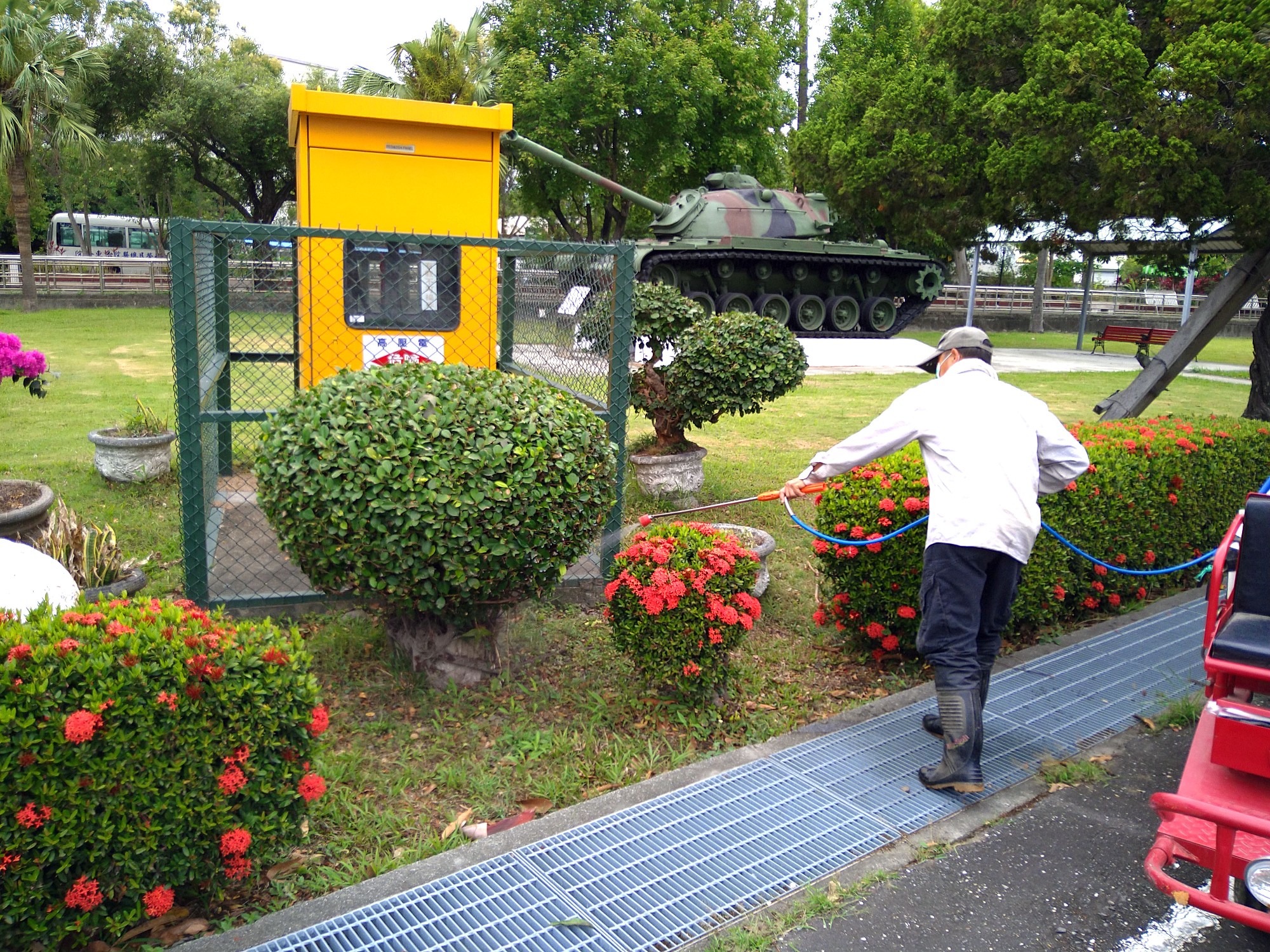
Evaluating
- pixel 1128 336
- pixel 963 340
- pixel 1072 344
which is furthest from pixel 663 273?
pixel 963 340

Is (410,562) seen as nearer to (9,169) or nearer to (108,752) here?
Answer: (108,752)

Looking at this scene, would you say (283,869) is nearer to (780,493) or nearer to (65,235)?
(780,493)

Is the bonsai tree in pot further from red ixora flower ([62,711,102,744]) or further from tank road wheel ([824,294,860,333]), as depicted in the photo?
tank road wheel ([824,294,860,333])

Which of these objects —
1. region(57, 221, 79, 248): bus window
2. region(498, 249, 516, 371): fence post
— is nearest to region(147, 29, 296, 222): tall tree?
region(57, 221, 79, 248): bus window

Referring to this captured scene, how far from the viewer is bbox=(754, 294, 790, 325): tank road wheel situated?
20828mm

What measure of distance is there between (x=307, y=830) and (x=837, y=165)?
11154mm

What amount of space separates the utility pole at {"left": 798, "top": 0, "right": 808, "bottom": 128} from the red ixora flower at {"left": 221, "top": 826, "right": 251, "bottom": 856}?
32.2m

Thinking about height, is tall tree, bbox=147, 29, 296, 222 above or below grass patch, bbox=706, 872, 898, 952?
above

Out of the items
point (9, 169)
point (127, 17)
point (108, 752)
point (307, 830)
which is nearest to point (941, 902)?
point (307, 830)

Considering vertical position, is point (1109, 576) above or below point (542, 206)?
below

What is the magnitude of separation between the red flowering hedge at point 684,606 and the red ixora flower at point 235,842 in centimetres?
172

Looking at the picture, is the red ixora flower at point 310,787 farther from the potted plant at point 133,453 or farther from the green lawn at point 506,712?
the potted plant at point 133,453

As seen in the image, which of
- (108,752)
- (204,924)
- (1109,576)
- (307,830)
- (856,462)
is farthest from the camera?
(1109,576)

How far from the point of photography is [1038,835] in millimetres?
3383
